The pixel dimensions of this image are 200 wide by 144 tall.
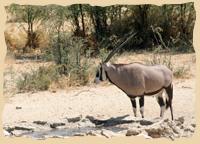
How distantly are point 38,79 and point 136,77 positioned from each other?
121cm

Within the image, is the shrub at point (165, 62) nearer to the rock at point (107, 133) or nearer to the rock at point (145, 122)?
the rock at point (145, 122)

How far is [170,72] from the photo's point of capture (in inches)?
Result: 586

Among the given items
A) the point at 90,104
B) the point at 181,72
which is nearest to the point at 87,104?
the point at 90,104

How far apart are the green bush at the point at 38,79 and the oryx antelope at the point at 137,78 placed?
1.86 feet

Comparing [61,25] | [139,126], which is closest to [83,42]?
[61,25]

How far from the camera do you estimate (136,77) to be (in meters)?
14.8

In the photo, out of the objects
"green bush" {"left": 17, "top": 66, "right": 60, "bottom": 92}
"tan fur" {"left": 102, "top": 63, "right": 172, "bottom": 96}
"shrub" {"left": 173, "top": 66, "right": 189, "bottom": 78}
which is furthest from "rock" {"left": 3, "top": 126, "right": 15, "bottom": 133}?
"shrub" {"left": 173, "top": 66, "right": 189, "bottom": 78}

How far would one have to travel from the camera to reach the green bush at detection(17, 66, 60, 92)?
1501 centimetres

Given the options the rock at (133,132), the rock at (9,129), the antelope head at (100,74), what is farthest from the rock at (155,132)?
the rock at (9,129)

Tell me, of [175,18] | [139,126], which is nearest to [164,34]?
[175,18]

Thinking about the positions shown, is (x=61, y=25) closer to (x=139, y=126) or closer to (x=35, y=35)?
(x=35, y=35)

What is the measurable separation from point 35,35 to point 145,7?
1.38 meters

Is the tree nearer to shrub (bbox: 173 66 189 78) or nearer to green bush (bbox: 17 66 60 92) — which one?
green bush (bbox: 17 66 60 92)

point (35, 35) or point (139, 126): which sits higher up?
point (35, 35)
